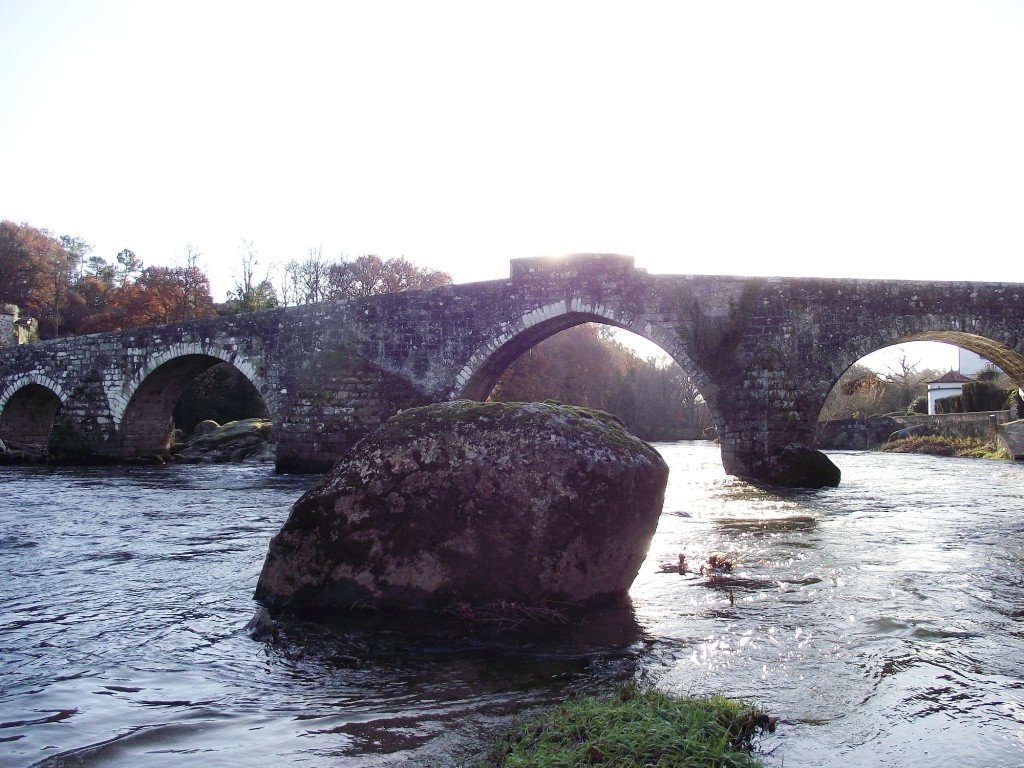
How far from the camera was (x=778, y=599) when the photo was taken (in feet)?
16.5

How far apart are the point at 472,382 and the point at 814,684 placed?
15.2 metres

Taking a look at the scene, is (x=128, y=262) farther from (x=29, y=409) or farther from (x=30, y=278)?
(x=29, y=409)

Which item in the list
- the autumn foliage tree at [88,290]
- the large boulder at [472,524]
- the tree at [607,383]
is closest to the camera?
the large boulder at [472,524]

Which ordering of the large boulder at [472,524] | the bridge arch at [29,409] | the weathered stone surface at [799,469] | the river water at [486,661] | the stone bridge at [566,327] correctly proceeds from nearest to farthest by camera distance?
the river water at [486,661], the large boulder at [472,524], the weathered stone surface at [799,469], the stone bridge at [566,327], the bridge arch at [29,409]

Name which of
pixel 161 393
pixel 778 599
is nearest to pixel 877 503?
pixel 778 599

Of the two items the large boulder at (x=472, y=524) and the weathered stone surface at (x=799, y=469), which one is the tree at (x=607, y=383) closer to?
the weathered stone surface at (x=799, y=469)

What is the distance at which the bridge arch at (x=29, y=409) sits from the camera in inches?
1011

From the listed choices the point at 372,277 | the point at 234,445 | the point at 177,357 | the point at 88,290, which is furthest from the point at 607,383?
the point at 88,290

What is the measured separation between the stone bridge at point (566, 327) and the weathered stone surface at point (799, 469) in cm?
16

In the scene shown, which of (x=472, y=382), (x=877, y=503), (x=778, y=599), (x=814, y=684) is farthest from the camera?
(x=472, y=382)

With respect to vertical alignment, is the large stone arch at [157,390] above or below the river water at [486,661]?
above

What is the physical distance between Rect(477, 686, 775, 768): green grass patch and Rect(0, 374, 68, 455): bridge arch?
83.7 ft

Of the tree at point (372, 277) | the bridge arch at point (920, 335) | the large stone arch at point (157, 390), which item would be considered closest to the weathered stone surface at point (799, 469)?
the bridge arch at point (920, 335)

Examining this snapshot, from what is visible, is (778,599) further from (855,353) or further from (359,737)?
(855,353)
